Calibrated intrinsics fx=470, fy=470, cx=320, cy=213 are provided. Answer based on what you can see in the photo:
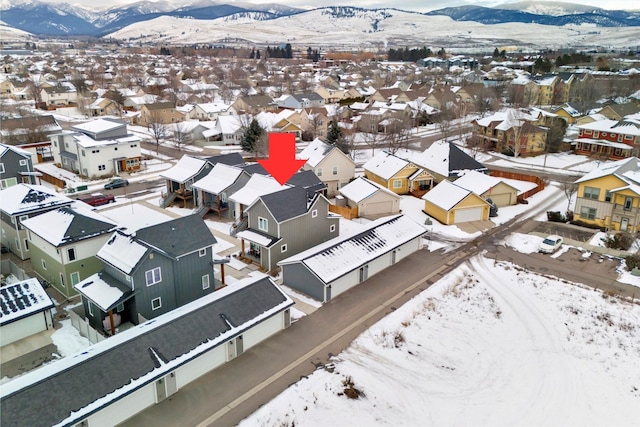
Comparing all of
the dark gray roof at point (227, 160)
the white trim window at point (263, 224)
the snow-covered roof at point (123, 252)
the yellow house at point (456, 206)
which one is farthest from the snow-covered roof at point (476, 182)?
the snow-covered roof at point (123, 252)

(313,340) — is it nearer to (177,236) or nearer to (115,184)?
(177,236)

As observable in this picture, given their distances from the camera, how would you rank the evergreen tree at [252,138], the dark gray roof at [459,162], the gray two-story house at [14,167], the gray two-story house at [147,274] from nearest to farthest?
the gray two-story house at [147,274] < the gray two-story house at [14,167] < the dark gray roof at [459,162] < the evergreen tree at [252,138]

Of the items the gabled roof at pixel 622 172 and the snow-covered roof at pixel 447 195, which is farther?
the snow-covered roof at pixel 447 195

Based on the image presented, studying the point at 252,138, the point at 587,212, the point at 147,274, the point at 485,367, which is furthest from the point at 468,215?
the point at 252,138

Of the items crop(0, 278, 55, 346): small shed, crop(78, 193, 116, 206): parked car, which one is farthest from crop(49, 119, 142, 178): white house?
crop(0, 278, 55, 346): small shed

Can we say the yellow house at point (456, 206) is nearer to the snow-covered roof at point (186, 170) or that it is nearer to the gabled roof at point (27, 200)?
the snow-covered roof at point (186, 170)

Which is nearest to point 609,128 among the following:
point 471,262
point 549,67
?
point 471,262
